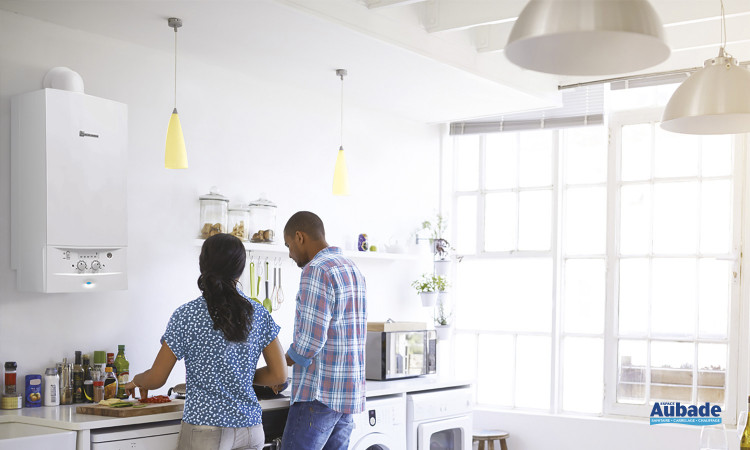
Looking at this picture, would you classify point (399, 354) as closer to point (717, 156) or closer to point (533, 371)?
point (533, 371)

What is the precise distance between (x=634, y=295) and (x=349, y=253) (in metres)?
1.92

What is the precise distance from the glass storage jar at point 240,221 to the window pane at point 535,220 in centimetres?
221

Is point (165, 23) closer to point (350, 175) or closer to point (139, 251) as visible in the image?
point (139, 251)

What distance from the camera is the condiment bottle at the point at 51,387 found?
3408 mm

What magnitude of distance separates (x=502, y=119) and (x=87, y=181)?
10.2 ft

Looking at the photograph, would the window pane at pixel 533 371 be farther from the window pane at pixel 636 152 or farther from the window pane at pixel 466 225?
the window pane at pixel 636 152

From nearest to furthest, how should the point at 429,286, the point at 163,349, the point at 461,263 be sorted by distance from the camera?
the point at 163,349 < the point at 429,286 < the point at 461,263

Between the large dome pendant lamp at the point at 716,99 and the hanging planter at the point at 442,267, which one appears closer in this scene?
the large dome pendant lamp at the point at 716,99

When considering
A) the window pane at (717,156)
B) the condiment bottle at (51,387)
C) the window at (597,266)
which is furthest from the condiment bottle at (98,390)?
the window pane at (717,156)

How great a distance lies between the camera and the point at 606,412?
5.29m

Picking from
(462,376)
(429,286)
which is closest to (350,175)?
(429,286)

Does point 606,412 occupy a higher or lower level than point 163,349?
lower

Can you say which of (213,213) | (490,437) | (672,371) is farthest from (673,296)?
(213,213)

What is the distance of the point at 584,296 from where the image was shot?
5480 millimetres
